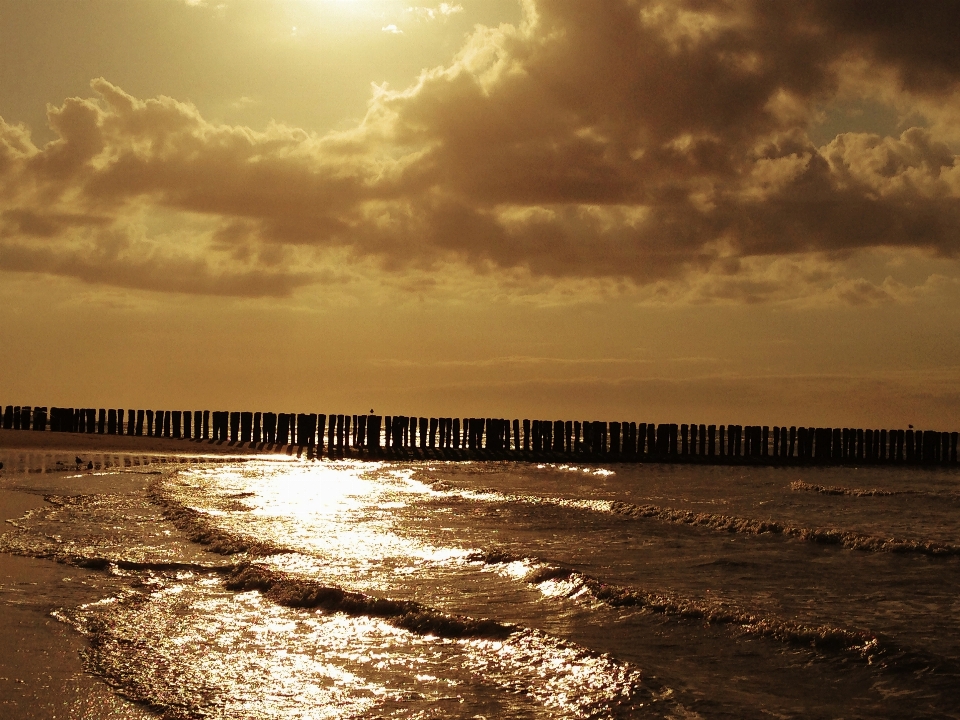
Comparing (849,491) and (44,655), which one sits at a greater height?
(44,655)

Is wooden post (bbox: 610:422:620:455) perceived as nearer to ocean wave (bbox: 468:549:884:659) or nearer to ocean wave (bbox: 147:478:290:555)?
ocean wave (bbox: 147:478:290:555)

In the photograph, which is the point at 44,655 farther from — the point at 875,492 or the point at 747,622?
the point at 875,492

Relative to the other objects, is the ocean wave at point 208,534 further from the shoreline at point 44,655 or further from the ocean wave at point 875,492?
the ocean wave at point 875,492

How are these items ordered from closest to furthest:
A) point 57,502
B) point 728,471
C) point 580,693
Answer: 1. point 580,693
2. point 57,502
3. point 728,471

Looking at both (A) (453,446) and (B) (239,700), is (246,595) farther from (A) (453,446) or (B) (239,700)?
(A) (453,446)

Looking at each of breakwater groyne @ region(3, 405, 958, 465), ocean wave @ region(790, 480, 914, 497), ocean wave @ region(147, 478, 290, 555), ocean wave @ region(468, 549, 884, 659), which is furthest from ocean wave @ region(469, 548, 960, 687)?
Result: breakwater groyne @ region(3, 405, 958, 465)

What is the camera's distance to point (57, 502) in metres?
14.9

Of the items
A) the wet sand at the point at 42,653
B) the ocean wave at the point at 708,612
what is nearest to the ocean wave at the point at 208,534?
the wet sand at the point at 42,653

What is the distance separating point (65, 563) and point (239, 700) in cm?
485

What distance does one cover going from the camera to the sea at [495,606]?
6.01 meters

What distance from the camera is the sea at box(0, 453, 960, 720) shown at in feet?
19.7

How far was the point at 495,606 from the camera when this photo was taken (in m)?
8.43

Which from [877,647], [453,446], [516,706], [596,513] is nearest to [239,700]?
[516,706]

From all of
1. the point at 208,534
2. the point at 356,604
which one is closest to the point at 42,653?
the point at 356,604
